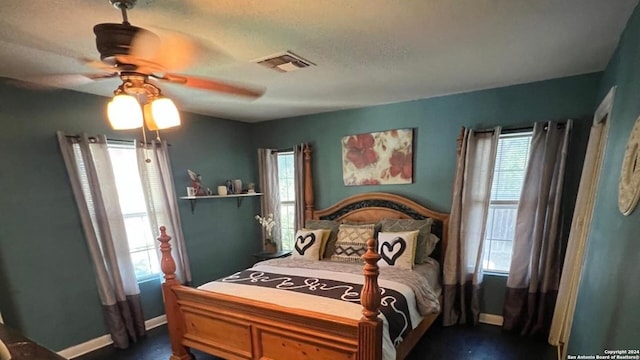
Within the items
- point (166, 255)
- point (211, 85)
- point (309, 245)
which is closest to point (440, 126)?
point (309, 245)

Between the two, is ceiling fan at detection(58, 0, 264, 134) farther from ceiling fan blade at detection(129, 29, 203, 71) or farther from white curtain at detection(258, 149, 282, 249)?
white curtain at detection(258, 149, 282, 249)

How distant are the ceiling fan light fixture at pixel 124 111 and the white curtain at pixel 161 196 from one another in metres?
1.93

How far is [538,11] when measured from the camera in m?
1.49

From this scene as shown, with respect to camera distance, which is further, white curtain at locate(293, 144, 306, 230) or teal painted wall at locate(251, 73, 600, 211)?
white curtain at locate(293, 144, 306, 230)

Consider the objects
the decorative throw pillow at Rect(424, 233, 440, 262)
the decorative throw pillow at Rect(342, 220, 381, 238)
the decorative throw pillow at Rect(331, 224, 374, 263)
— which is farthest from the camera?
the decorative throw pillow at Rect(342, 220, 381, 238)

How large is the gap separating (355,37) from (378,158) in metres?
2.01

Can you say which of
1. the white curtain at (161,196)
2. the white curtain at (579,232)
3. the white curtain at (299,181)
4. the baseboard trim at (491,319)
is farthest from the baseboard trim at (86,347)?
the white curtain at (579,232)

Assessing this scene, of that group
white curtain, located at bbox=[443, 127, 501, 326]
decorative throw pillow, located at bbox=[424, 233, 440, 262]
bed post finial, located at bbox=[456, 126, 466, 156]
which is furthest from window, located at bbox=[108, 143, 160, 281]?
bed post finial, located at bbox=[456, 126, 466, 156]

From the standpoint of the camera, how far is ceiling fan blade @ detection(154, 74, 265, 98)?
5.10 feet

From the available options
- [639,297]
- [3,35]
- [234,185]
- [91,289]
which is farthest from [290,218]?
[639,297]

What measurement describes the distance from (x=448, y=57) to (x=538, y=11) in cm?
64

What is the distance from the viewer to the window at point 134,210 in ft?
10.0

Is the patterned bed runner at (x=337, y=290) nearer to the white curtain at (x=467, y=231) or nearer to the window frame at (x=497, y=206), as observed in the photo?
the white curtain at (x=467, y=231)

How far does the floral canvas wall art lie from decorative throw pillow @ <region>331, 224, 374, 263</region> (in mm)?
670
